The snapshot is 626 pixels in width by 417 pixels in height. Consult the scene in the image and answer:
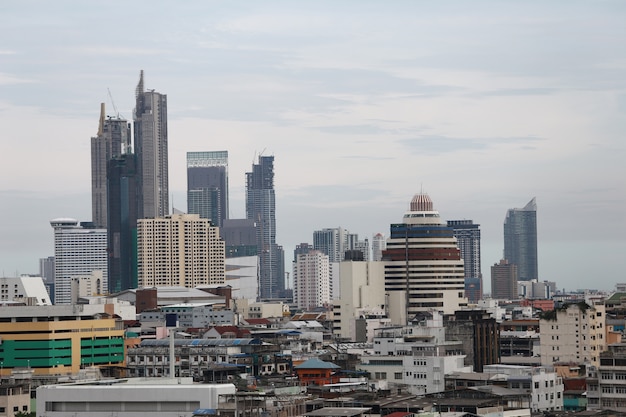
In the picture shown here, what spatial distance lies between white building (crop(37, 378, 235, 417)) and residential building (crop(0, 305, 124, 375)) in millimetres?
83751

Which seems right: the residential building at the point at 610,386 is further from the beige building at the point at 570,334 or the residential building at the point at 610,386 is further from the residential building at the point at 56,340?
the residential building at the point at 56,340

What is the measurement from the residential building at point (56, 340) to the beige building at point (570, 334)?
45358 millimetres

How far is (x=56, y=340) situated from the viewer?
18638cm

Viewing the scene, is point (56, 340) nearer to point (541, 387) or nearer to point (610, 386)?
point (541, 387)

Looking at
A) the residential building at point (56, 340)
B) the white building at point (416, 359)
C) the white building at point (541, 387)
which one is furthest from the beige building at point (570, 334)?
the residential building at point (56, 340)

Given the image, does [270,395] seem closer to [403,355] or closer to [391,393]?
[391,393]

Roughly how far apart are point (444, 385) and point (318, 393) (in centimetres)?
2529

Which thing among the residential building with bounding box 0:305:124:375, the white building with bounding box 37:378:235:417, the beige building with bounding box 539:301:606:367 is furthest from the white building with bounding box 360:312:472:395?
the white building with bounding box 37:378:235:417

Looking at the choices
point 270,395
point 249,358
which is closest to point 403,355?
point 249,358

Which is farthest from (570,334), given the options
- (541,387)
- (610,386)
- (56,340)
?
(56,340)

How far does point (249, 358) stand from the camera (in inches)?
7042

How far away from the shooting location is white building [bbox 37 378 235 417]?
96.1m

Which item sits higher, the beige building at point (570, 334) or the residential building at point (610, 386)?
the beige building at point (570, 334)

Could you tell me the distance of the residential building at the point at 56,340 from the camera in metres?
185
